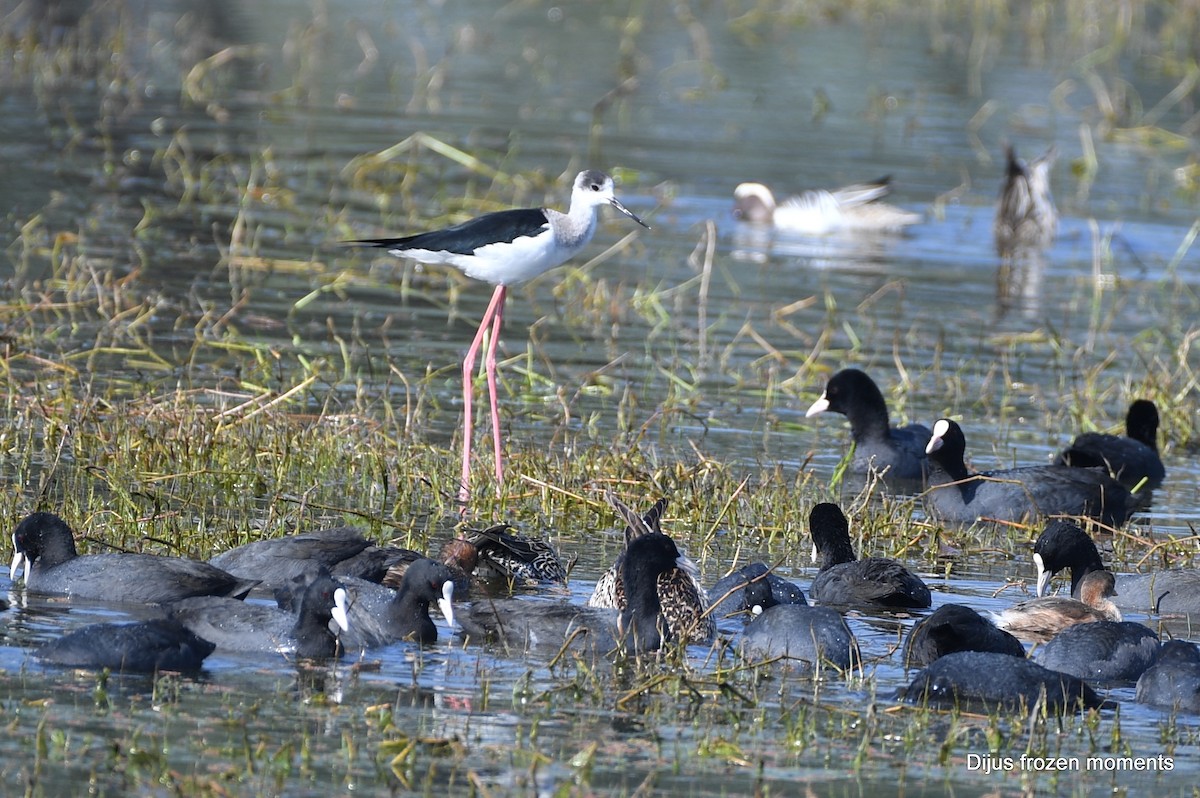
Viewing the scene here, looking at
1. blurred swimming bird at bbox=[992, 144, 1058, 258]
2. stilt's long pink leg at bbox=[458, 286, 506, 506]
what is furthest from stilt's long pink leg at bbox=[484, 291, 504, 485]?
blurred swimming bird at bbox=[992, 144, 1058, 258]

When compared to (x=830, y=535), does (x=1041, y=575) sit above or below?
below

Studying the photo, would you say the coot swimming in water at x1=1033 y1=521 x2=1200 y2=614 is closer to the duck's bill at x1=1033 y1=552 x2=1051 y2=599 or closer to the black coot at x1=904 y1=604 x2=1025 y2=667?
the duck's bill at x1=1033 y1=552 x2=1051 y2=599

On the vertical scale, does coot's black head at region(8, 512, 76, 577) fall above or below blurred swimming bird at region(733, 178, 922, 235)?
below

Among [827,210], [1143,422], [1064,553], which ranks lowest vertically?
[1064,553]

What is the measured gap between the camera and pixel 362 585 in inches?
358

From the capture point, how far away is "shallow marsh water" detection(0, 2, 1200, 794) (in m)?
7.37

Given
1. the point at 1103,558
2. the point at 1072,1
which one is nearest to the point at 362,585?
the point at 1103,558

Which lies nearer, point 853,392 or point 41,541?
point 41,541

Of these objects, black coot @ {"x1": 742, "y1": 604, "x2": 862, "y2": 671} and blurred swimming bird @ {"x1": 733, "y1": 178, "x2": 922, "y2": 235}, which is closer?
black coot @ {"x1": 742, "y1": 604, "x2": 862, "y2": 671}

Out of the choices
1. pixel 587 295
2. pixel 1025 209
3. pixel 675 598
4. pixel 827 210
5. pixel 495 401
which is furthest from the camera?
pixel 827 210

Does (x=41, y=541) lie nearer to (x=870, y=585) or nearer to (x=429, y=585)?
(x=429, y=585)

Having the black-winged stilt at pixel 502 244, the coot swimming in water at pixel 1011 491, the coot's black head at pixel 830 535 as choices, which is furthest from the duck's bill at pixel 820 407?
the coot's black head at pixel 830 535

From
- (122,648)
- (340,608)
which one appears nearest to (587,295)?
(340,608)

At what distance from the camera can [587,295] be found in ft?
59.1
